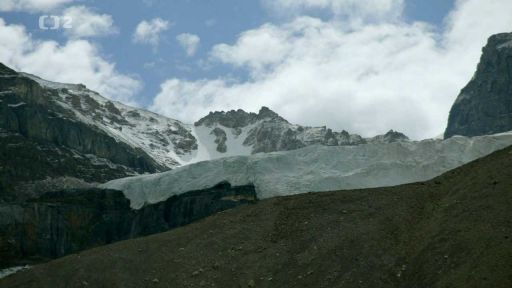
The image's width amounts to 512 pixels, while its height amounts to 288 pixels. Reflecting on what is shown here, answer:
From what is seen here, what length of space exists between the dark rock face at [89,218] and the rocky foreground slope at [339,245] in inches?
788

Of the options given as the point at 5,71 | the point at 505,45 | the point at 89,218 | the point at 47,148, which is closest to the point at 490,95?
the point at 505,45

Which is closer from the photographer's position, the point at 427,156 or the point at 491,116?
the point at 427,156

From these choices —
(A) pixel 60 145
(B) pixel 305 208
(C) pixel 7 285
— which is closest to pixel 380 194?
(B) pixel 305 208

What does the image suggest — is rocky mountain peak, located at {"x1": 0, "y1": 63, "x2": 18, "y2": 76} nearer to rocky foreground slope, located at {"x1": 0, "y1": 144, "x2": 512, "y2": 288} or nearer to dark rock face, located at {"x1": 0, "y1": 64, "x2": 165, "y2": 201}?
dark rock face, located at {"x1": 0, "y1": 64, "x2": 165, "y2": 201}

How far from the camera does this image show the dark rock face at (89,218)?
197ft

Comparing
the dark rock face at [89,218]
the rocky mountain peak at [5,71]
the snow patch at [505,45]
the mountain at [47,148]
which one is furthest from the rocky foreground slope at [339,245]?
the snow patch at [505,45]

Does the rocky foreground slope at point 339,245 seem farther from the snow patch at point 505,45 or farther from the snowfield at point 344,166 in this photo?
the snow patch at point 505,45

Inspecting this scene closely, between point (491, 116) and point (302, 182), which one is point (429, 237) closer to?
point (302, 182)

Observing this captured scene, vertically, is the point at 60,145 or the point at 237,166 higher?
the point at 60,145

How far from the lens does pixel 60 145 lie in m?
128

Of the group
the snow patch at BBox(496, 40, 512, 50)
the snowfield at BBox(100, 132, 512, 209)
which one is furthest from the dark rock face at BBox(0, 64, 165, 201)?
the snow patch at BBox(496, 40, 512, 50)

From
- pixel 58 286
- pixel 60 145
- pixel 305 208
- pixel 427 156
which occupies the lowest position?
pixel 58 286

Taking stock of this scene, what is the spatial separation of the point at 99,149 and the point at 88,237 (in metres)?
74.9

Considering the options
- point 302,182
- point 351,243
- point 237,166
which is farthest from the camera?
Result: point 237,166
